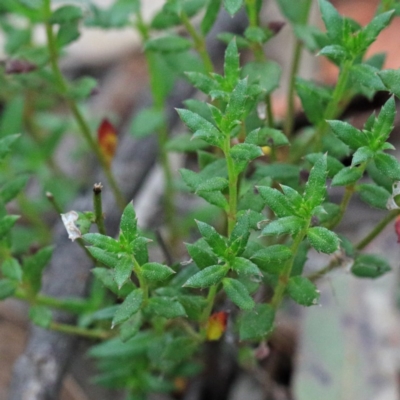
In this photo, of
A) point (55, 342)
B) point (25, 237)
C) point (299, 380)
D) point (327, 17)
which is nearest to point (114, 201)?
point (25, 237)

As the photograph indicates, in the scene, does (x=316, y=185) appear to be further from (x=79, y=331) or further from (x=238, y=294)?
(x=79, y=331)

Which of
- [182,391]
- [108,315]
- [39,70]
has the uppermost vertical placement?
[39,70]

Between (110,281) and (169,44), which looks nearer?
(110,281)

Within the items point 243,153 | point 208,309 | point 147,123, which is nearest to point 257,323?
point 208,309

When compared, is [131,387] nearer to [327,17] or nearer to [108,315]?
[108,315]

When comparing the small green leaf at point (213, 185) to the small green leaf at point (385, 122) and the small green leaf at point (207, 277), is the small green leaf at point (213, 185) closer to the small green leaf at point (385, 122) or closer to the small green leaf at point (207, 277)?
the small green leaf at point (207, 277)

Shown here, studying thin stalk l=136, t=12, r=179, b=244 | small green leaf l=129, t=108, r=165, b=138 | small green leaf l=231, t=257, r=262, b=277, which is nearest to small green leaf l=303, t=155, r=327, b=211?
small green leaf l=231, t=257, r=262, b=277

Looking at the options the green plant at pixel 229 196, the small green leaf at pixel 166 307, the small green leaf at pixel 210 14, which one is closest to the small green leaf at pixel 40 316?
the green plant at pixel 229 196
